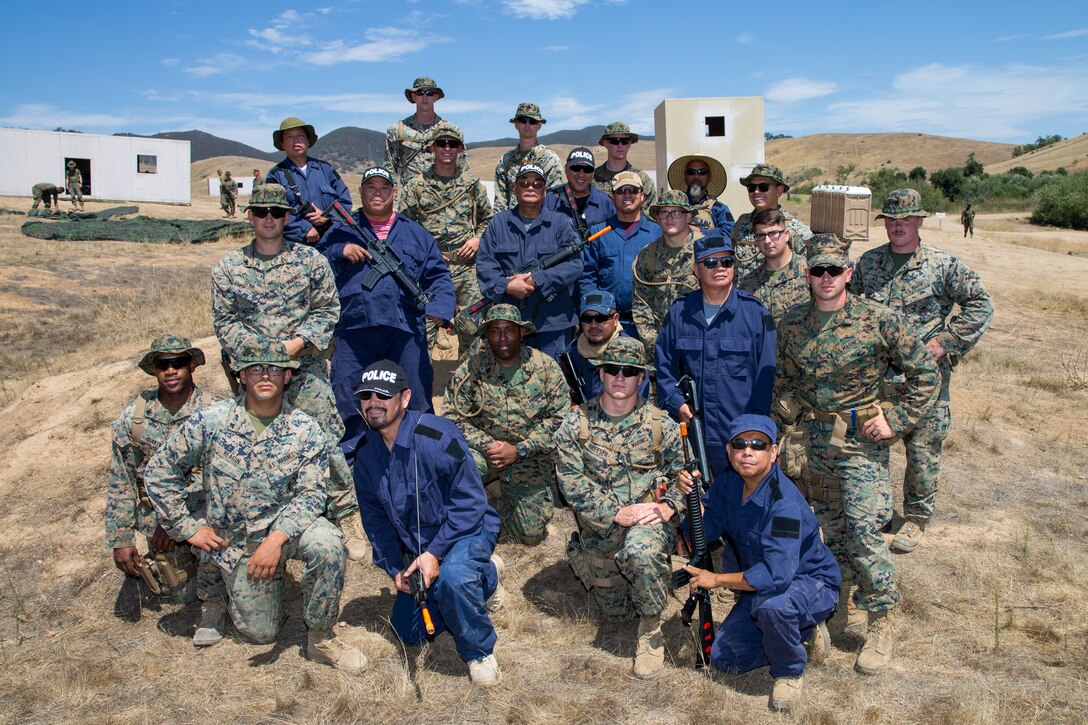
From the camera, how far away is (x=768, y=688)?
4.28 metres

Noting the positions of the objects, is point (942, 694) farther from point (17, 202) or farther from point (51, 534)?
point (17, 202)

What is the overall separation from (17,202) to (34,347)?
23.1 meters

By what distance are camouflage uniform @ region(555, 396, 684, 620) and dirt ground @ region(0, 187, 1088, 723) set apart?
552 millimetres

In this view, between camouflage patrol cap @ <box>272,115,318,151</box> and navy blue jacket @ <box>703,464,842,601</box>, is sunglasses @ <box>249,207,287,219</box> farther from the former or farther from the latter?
navy blue jacket @ <box>703,464,842,601</box>

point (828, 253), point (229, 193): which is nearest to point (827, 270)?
point (828, 253)

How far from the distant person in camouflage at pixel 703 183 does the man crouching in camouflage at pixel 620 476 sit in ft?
8.34

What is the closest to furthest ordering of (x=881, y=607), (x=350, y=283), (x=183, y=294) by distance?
(x=881, y=607), (x=350, y=283), (x=183, y=294)

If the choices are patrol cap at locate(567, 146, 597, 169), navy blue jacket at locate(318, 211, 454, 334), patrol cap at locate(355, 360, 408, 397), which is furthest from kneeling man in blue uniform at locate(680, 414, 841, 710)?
patrol cap at locate(567, 146, 597, 169)

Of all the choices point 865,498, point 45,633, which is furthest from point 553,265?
point 45,633

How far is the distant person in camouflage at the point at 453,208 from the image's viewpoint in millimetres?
7383

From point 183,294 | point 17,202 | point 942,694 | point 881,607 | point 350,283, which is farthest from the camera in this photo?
point 17,202

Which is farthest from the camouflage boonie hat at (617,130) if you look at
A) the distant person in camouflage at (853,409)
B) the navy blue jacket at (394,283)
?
the distant person in camouflage at (853,409)

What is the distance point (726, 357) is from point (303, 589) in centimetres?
280

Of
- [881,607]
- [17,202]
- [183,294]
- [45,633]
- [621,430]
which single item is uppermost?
[17,202]
